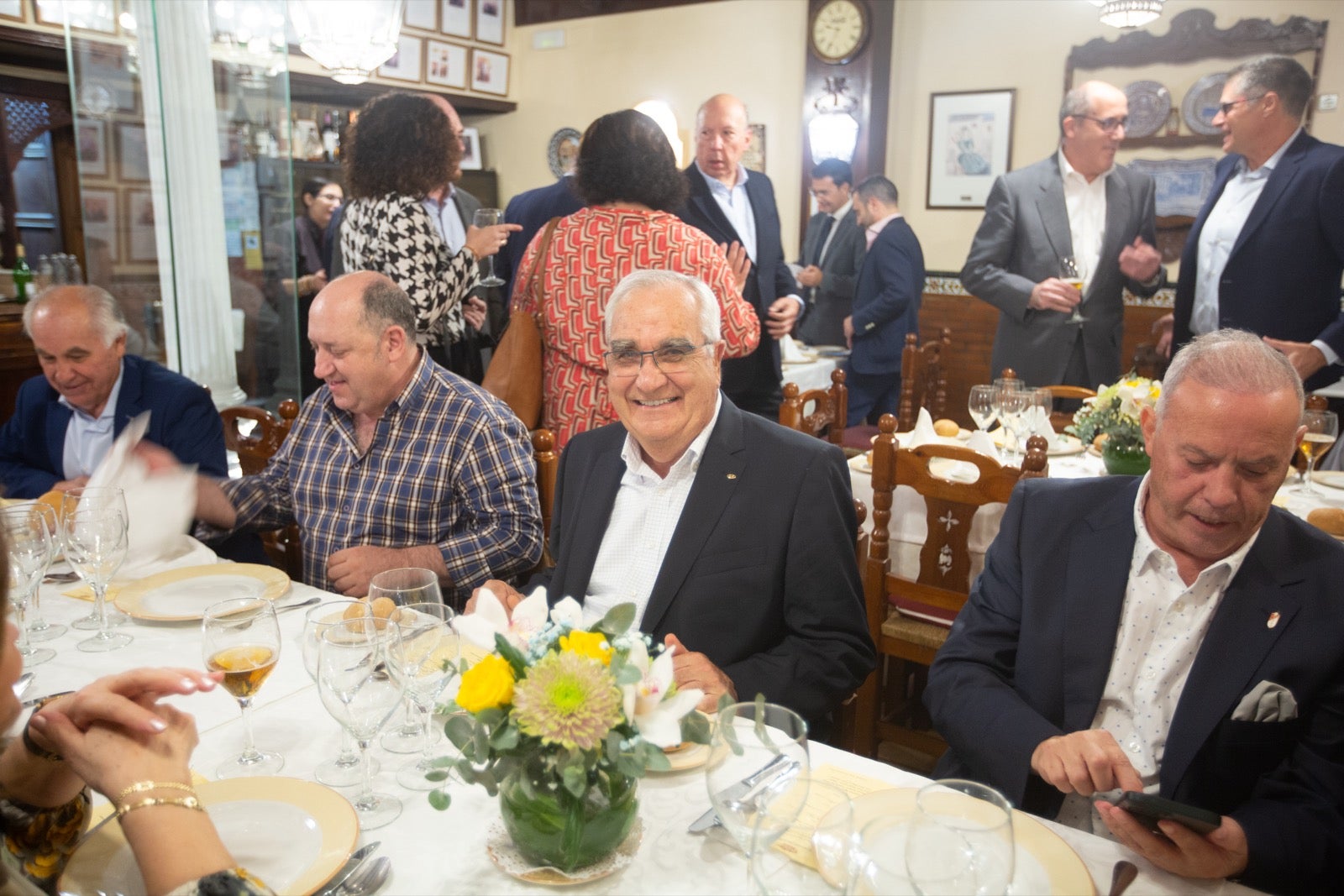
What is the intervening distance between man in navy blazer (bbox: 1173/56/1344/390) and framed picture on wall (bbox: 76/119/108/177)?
4.37 metres

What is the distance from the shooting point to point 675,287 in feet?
6.22

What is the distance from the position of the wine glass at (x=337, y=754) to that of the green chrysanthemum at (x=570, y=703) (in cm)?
36

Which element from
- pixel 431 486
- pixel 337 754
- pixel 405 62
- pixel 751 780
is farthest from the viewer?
pixel 405 62

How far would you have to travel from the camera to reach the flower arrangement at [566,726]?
0.96 meters

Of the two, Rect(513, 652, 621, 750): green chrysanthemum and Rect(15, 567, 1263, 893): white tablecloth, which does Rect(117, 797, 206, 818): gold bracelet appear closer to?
Rect(15, 567, 1263, 893): white tablecloth

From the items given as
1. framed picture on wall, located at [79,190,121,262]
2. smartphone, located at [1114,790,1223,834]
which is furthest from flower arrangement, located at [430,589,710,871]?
framed picture on wall, located at [79,190,121,262]

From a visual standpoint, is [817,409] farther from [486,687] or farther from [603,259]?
[486,687]

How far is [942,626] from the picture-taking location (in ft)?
8.71

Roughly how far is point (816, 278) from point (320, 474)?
4342mm

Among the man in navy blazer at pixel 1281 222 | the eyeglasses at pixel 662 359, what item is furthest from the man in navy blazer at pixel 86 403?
the man in navy blazer at pixel 1281 222

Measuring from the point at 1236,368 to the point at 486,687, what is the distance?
1171 mm

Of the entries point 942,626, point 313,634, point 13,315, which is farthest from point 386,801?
point 13,315

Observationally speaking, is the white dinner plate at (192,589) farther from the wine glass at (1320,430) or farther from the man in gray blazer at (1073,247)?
the man in gray blazer at (1073,247)

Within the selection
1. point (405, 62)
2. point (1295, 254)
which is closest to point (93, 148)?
point (405, 62)
